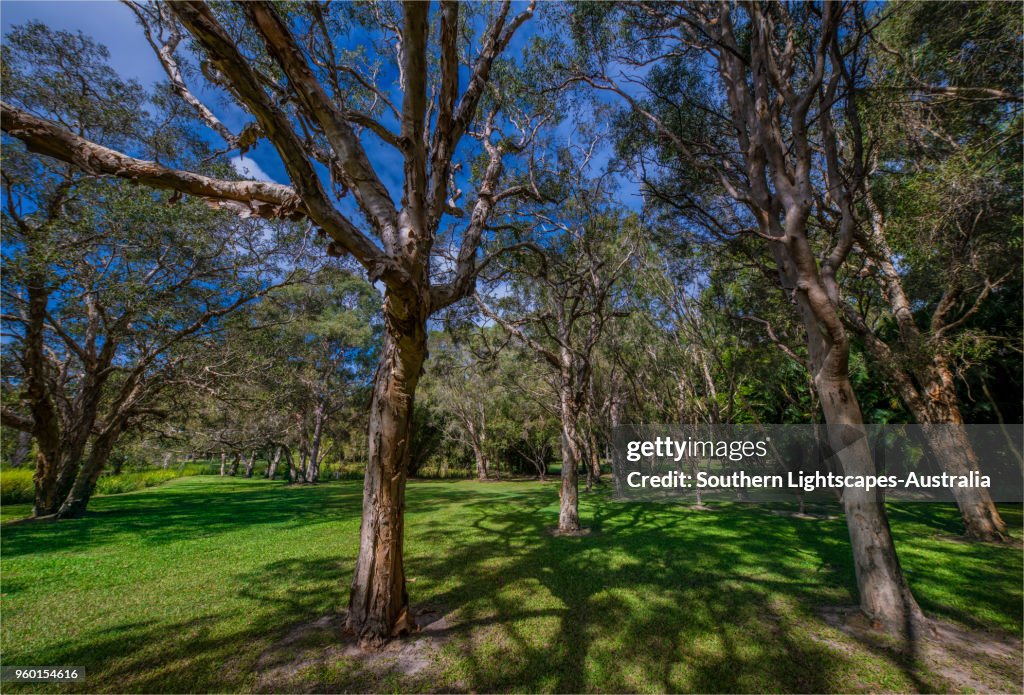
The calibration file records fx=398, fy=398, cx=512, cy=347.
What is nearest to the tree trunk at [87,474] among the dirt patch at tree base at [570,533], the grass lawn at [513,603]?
the grass lawn at [513,603]

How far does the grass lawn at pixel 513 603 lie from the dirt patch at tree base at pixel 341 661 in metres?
0.03

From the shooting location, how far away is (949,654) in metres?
3.92

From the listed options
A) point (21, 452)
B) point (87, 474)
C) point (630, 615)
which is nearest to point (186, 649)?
point (630, 615)

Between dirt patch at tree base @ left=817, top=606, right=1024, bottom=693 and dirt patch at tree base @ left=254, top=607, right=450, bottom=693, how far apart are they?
416 cm

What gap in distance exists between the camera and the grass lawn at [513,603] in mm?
3555

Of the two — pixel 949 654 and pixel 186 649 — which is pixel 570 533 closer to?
pixel 949 654

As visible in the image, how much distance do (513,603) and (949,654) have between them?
4.45 metres

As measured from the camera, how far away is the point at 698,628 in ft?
14.6

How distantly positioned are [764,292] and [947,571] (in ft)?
22.2

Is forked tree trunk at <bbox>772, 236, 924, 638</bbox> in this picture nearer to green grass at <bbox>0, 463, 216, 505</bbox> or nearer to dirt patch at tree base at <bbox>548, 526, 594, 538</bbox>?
dirt patch at tree base at <bbox>548, 526, 594, 538</bbox>

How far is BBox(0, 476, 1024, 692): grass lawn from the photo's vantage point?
11.7 ft

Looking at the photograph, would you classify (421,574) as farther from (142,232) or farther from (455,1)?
(142,232)

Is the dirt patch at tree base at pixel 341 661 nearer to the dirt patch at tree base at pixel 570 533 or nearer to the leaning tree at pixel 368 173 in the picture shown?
the leaning tree at pixel 368 173

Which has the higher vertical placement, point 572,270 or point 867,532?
point 572,270
